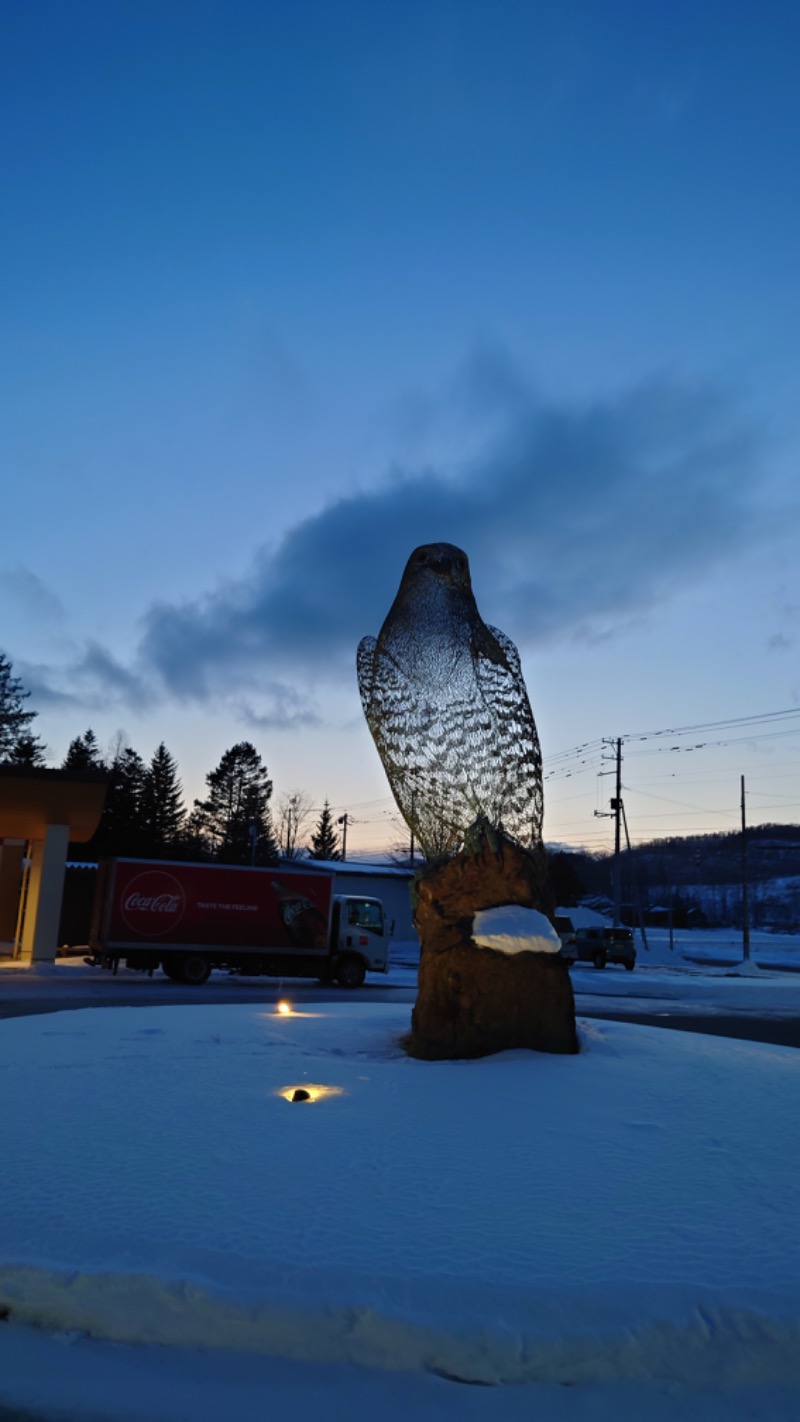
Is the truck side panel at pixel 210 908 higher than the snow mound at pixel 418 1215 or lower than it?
higher

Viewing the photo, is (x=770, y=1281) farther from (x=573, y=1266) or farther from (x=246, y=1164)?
(x=246, y=1164)

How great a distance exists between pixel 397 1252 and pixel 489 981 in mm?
4355

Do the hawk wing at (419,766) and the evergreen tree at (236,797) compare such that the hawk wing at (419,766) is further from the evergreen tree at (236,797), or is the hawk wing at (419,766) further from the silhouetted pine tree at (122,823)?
the evergreen tree at (236,797)

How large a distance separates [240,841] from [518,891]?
65.4 meters

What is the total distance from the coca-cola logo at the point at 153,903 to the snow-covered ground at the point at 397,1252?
14944 mm

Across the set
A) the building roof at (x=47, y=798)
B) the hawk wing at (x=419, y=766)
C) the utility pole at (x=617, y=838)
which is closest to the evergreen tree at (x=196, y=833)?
the utility pole at (x=617, y=838)

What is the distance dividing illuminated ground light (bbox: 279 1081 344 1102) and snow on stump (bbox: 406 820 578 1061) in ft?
4.91

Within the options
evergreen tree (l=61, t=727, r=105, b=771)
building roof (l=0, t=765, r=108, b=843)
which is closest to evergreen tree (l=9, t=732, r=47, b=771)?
evergreen tree (l=61, t=727, r=105, b=771)

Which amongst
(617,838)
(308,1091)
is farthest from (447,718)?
(617,838)

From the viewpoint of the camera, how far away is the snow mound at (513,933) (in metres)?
8.09

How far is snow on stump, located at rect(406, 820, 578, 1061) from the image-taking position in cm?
805

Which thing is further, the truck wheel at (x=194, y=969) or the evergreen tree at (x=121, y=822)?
the evergreen tree at (x=121, y=822)

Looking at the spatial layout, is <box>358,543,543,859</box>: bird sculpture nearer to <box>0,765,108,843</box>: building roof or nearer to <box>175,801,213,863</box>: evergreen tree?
<box>0,765,108,843</box>: building roof

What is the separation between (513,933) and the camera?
8102 mm
